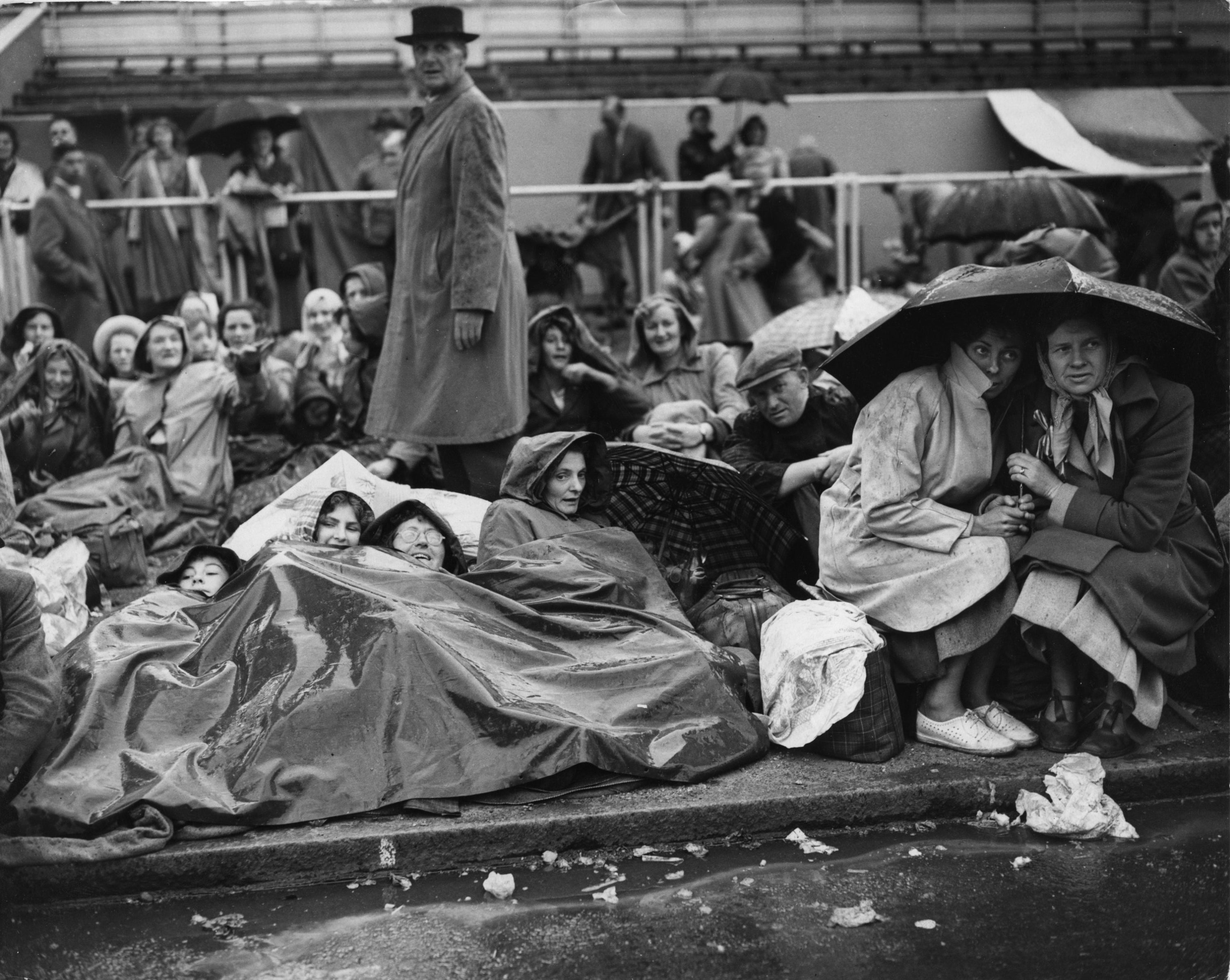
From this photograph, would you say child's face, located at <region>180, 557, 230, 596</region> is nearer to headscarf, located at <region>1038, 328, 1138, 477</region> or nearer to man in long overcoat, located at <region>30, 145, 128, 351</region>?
headscarf, located at <region>1038, 328, 1138, 477</region>

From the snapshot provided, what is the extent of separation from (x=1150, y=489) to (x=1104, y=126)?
11.7 metres

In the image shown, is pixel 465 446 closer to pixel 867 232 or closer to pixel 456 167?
pixel 456 167

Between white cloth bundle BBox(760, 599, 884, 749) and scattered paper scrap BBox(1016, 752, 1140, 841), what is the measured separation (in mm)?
659

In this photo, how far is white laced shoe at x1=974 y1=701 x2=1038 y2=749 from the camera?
5410 millimetres

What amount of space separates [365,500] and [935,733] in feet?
8.67

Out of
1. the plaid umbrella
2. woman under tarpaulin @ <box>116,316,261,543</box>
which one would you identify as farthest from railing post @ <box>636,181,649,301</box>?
the plaid umbrella

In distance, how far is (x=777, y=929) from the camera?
14.3 feet

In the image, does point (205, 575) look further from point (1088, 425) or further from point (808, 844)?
point (1088, 425)

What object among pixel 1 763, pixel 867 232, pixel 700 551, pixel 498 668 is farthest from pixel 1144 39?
pixel 1 763

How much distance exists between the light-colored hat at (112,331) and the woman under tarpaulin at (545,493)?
13.0 ft

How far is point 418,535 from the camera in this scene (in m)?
6.16

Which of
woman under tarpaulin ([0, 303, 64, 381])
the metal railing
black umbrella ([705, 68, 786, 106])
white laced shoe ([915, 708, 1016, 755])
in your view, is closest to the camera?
white laced shoe ([915, 708, 1016, 755])

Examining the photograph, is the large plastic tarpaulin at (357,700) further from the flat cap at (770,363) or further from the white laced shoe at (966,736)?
the flat cap at (770,363)

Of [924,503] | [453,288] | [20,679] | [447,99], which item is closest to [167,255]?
[447,99]
